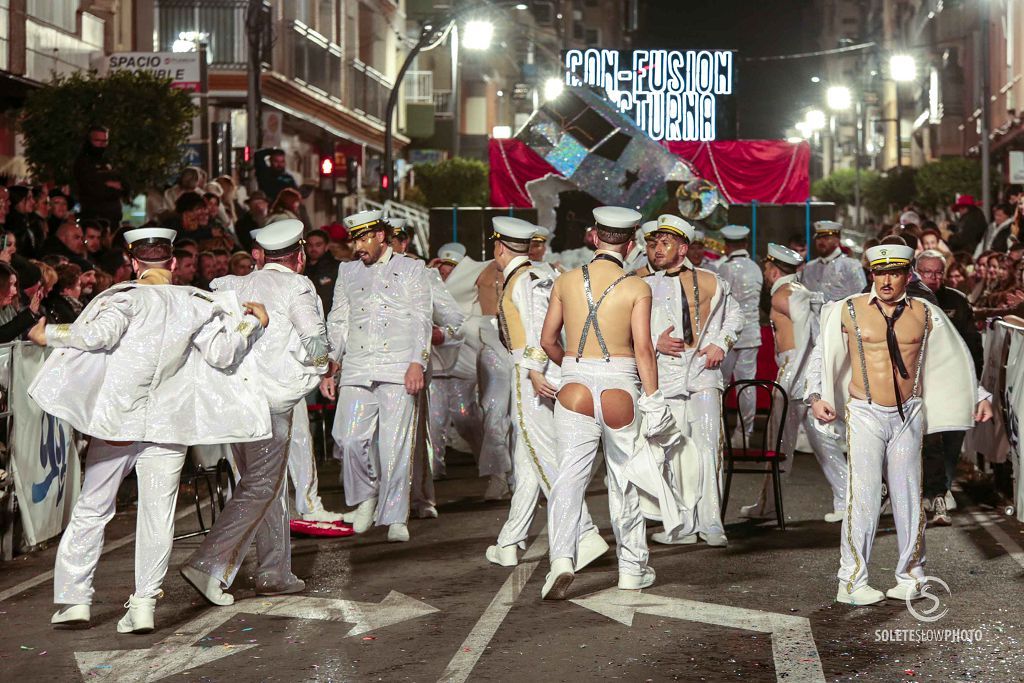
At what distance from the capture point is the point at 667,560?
386 inches

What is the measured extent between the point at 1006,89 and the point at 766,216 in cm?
2073

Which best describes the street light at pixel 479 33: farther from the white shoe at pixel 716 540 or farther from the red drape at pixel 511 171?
the white shoe at pixel 716 540

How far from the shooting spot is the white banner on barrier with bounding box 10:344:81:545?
10.2 metres

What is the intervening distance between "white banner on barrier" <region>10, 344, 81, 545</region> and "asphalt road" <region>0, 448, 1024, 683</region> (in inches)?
16.2

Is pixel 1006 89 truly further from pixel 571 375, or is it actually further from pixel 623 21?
pixel 623 21

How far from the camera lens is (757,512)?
1164 centimetres

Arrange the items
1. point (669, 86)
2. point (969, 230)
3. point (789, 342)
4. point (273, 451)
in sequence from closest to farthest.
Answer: point (273, 451), point (789, 342), point (969, 230), point (669, 86)

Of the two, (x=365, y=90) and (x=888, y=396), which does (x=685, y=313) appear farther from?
(x=365, y=90)

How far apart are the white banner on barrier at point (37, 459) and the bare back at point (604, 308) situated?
349cm

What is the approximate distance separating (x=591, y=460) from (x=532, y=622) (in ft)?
3.63

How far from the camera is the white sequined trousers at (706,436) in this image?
10250 mm

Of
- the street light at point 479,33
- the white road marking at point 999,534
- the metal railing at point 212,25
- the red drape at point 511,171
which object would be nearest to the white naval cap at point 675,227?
the white road marking at point 999,534

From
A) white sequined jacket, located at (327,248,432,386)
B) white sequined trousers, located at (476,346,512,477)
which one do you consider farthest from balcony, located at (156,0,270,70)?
white sequined jacket, located at (327,248,432,386)

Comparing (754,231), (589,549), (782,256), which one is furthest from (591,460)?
(754,231)
